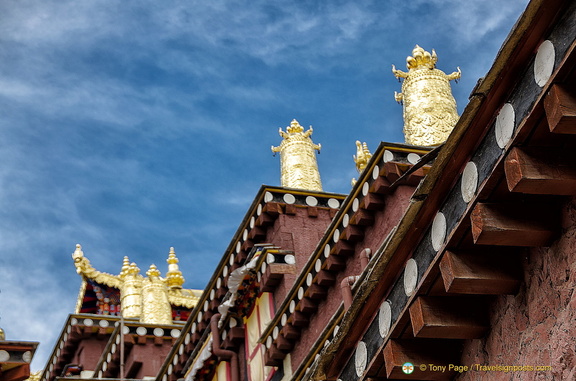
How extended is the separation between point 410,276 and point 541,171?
4.67ft

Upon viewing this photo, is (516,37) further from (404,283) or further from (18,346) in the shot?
(18,346)

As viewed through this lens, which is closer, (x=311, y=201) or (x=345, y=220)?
(x=345, y=220)

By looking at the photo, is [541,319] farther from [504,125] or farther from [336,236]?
[336,236]

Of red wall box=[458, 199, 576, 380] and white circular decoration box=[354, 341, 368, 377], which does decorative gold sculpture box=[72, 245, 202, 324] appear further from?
red wall box=[458, 199, 576, 380]

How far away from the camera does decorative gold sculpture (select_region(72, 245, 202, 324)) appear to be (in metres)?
26.1

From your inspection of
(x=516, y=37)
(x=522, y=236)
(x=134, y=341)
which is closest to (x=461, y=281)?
(x=522, y=236)

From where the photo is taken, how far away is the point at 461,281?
7250mm

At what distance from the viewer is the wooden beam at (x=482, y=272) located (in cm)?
726

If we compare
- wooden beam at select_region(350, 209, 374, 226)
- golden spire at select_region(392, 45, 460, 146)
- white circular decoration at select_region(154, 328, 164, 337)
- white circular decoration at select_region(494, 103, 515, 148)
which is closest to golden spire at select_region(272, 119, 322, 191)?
golden spire at select_region(392, 45, 460, 146)

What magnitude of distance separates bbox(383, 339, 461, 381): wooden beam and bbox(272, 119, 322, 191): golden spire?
12522mm

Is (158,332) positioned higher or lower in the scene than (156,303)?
lower

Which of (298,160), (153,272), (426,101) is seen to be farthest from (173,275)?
(426,101)

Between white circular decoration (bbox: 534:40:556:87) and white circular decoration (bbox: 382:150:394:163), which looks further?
white circular decoration (bbox: 382:150:394:163)

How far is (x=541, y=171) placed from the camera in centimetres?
674
